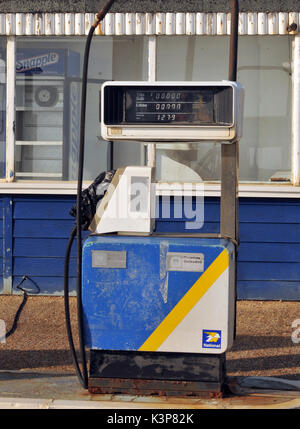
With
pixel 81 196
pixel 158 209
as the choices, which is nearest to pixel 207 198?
pixel 158 209

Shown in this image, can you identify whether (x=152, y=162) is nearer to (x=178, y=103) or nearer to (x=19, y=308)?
(x=19, y=308)

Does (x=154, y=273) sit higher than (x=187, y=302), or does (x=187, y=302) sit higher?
(x=154, y=273)

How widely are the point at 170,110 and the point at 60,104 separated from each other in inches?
182

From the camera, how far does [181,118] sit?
4480 millimetres

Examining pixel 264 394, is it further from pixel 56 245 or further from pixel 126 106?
pixel 56 245

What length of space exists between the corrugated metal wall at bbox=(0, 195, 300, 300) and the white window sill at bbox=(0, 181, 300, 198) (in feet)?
0.27

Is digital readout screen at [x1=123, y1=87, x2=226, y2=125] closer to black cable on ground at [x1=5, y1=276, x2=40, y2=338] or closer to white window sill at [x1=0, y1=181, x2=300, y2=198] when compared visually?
black cable on ground at [x1=5, y1=276, x2=40, y2=338]

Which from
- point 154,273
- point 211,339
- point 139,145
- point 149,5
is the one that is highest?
point 149,5

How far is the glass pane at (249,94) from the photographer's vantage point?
876 centimetres

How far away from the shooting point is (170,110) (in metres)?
4.48

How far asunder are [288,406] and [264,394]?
0.27m

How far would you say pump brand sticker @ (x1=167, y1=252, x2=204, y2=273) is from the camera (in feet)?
15.1

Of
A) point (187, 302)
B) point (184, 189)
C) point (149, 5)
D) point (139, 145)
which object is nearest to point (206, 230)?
point (184, 189)

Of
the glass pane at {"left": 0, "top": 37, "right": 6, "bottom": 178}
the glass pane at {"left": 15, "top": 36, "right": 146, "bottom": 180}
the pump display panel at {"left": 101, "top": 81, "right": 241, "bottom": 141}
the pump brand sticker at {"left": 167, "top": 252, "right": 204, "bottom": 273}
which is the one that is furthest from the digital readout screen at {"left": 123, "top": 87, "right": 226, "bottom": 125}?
the glass pane at {"left": 0, "top": 37, "right": 6, "bottom": 178}
